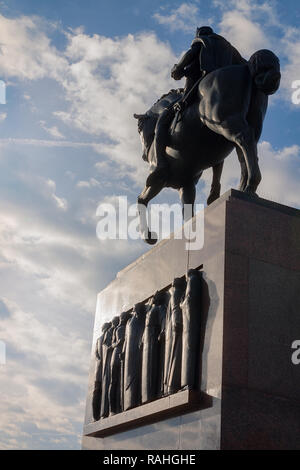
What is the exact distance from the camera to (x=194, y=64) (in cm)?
1300

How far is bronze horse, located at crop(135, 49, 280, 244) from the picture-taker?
10.8m

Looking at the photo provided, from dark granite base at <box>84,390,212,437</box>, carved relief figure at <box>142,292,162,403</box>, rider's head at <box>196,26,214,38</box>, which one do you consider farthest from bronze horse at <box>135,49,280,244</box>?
dark granite base at <box>84,390,212,437</box>

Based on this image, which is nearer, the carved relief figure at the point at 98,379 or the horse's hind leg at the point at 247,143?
the horse's hind leg at the point at 247,143

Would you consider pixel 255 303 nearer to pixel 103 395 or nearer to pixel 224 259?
pixel 224 259

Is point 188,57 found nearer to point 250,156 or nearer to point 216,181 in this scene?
point 216,181

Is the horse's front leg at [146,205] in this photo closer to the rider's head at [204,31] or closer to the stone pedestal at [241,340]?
the stone pedestal at [241,340]

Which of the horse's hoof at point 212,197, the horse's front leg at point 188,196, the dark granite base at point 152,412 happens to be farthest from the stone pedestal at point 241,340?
the horse's front leg at point 188,196

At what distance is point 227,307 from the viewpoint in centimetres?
886

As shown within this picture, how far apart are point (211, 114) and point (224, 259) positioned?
3.25 metres

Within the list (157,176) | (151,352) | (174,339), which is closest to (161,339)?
(151,352)

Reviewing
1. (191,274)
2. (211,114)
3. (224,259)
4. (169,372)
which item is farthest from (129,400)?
(211,114)

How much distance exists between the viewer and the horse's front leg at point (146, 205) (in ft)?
44.1

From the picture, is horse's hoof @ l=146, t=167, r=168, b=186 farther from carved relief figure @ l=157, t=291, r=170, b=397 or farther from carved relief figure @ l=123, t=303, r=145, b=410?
carved relief figure @ l=157, t=291, r=170, b=397

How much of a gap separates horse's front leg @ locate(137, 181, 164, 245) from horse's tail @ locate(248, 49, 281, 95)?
126 inches
